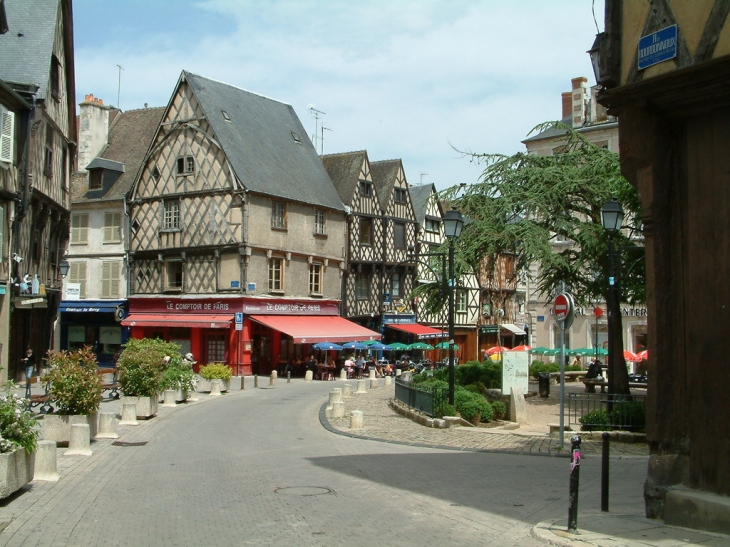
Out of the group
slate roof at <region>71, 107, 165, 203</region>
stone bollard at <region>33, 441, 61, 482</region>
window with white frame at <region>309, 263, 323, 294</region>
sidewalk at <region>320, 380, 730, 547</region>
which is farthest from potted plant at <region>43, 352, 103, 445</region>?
slate roof at <region>71, 107, 165, 203</region>

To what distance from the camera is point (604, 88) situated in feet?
28.2

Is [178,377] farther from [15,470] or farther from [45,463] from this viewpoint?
[15,470]

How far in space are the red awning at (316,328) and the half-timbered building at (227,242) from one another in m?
0.08

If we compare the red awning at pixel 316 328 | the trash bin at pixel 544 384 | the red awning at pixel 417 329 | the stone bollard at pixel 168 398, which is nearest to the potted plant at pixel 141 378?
the stone bollard at pixel 168 398

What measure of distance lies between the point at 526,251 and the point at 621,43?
13.5 m

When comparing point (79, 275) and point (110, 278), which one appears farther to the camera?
point (79, 275)

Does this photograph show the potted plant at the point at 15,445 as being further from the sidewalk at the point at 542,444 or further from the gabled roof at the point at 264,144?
the gabled roof at the point at 264,144

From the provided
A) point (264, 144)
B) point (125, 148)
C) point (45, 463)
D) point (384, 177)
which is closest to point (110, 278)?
point (125, 148)

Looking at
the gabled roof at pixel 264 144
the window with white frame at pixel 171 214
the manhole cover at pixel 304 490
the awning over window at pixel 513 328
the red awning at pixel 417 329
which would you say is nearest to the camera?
the manhole cover at pixel 304 490

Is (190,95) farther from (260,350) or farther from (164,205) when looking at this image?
(260,350)

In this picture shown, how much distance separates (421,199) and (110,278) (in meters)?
20.3

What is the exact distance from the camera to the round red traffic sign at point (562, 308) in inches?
495

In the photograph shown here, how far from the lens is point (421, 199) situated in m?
53.3

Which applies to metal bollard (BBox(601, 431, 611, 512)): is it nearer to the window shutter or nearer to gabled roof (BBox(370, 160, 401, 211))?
the window shutter
